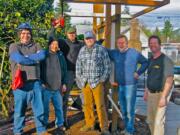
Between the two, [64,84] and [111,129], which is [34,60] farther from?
[111,129]

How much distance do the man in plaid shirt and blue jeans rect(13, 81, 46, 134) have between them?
86 cm

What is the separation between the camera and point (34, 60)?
668 cm

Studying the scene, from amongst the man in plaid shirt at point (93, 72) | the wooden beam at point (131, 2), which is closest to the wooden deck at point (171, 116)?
the man in plaid shirt at point (93, 72)

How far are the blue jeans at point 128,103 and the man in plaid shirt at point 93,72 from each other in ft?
1.13

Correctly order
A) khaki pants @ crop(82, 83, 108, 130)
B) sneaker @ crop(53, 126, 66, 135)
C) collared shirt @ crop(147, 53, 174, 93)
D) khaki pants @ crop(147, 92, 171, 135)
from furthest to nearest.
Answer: sneaker @ crop(53, 126, 66, 135), khaki pants @ crop(82, 83, 108, 130), khaki pants @ crop(147, 92, 171, 135), collared shirt @ crop(147, 53, 174, 93)

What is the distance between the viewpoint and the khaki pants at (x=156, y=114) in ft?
21.5

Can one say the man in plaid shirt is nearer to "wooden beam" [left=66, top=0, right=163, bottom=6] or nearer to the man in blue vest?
the man in blue vest

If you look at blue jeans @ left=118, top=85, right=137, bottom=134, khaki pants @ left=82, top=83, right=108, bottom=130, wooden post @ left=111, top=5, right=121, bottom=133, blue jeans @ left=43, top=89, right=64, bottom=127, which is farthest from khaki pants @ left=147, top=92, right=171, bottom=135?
blue jeans @ left=43, top=89, right=64, bottom=127

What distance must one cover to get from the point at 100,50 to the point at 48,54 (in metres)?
0.90

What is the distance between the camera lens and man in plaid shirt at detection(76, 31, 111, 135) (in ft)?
24.1

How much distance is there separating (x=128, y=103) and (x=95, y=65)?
883 mm

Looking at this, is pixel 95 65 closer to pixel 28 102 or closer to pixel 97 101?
pixel 97 101

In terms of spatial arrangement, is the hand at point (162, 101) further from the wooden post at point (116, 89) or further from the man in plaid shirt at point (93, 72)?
the wooden post at point (116, 89)

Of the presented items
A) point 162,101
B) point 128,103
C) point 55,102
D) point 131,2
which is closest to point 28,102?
point 55,102
